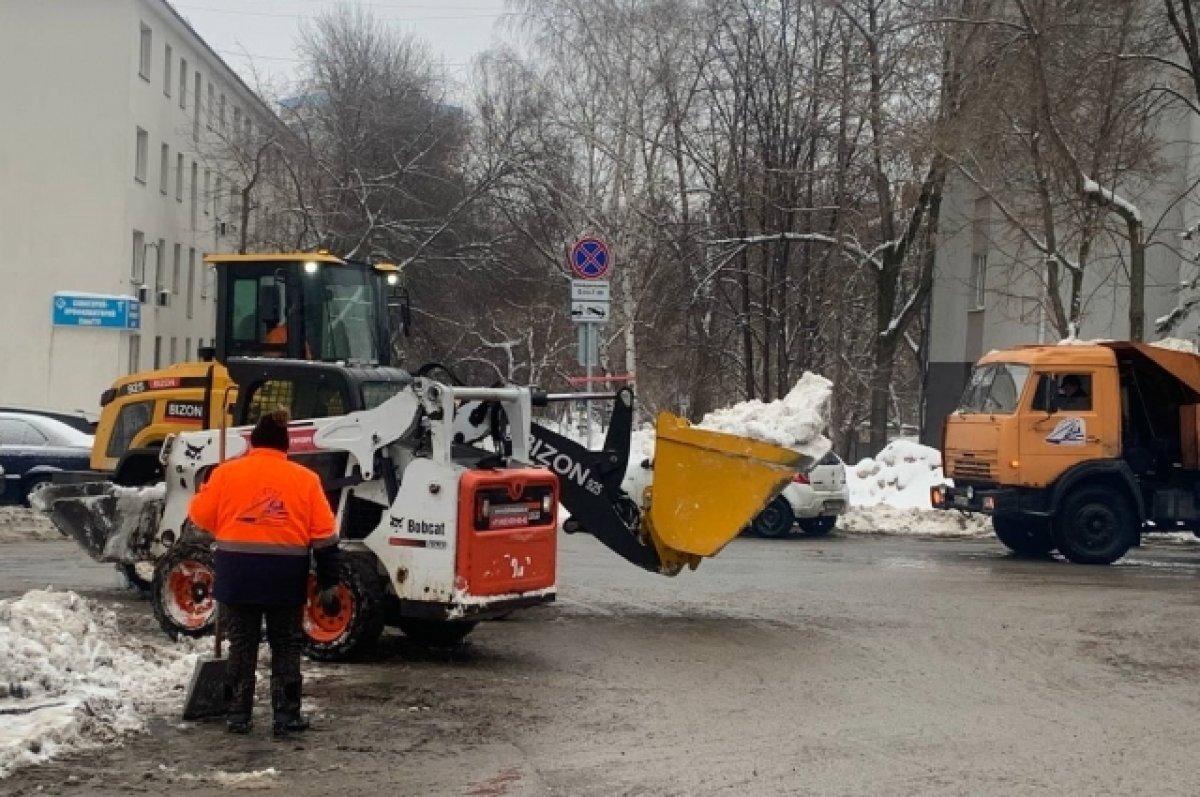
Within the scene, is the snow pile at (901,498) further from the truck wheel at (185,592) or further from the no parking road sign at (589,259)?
the truck wheel at (185,592)

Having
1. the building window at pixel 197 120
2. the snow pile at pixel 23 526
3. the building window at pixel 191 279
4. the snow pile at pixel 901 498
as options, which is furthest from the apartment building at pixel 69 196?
the snow pile at pixel 901 498

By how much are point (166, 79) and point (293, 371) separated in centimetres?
3897

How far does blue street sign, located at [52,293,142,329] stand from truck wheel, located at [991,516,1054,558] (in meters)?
28.6

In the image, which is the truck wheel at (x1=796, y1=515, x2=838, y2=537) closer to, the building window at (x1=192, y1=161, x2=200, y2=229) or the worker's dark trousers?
the worker's dark trousers

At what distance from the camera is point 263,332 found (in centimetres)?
1263

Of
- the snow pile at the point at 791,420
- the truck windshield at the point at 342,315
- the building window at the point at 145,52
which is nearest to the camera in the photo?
the snow pile at the point at 791,420

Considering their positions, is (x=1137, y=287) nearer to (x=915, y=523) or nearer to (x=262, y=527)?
(x=915, y=523)

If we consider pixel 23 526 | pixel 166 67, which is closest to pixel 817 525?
pixel 23 526

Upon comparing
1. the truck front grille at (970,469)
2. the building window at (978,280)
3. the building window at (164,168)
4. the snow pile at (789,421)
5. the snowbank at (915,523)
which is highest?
the building window at (164,168)

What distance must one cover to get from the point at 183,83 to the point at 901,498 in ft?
106

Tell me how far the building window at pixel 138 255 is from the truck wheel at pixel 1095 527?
3183cm

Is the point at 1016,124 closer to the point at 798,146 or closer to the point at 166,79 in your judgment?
the point at 798,146

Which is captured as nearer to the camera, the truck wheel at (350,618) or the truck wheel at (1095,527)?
the truck wheel at (350,618)

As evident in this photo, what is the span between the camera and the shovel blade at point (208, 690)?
8.26 meters
